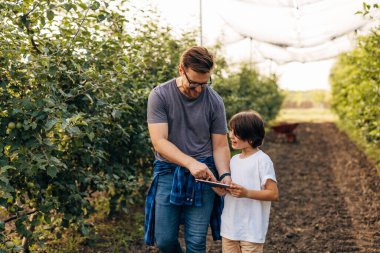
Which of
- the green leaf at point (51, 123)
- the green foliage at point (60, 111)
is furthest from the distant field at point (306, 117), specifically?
the green leaf at point (51, 123)

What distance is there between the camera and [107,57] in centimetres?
430

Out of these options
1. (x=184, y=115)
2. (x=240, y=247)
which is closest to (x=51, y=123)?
(x=184, y=115)

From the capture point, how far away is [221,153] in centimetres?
324

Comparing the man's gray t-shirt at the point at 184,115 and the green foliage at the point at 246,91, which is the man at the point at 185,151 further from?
the green foliage at the point at 246,91

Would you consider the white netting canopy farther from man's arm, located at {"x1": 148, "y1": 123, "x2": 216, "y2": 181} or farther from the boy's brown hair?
man's arm, located at {"x1": 148, "y1": 123, "x2": 216, "y2": 181}

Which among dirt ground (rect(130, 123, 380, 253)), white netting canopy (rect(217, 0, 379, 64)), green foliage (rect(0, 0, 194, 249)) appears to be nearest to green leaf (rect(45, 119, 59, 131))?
green foliage (rect(0, 0, 194, 249))

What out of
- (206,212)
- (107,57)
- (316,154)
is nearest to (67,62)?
(107,57)

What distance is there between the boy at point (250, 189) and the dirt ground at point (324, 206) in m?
1.90

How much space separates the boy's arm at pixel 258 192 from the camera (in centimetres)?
300

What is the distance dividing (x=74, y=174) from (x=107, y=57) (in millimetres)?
999

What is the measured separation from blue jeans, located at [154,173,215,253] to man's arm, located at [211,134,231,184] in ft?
0.50

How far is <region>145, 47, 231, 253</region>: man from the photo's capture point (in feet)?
9.98

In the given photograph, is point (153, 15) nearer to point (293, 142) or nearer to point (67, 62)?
point (67, 62)

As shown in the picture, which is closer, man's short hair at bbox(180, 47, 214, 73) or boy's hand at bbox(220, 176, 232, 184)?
man's short hair at bbox(180, 47, 214, 73)
